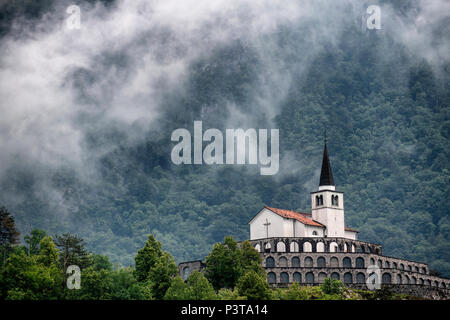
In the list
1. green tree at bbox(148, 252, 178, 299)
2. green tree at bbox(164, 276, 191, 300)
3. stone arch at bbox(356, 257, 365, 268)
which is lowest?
green tree at bbox(164, 276, 191, 300)

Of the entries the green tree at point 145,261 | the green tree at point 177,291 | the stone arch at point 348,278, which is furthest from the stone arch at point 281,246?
the green tree at point 177,291

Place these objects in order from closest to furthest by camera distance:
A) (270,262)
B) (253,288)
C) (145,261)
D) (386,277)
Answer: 1. (253,288)
2. (145,261)
3. (386,277)
4. (270,262)

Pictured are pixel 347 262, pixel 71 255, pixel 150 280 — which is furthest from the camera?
pixel 347 262

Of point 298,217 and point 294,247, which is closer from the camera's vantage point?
point 294,247

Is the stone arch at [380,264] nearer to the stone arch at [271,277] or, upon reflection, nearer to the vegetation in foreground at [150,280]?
the vegetation in foreground at [150,280]

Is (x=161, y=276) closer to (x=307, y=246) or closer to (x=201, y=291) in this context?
(x=201, y=291)

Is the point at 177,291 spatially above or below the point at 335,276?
below

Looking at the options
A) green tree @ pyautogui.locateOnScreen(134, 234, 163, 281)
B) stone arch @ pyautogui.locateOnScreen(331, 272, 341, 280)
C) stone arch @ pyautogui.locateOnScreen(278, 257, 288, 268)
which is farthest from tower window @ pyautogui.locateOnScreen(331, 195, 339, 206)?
green tree @ pyautogui.locateOnScreen(134, 234, 163, 281)

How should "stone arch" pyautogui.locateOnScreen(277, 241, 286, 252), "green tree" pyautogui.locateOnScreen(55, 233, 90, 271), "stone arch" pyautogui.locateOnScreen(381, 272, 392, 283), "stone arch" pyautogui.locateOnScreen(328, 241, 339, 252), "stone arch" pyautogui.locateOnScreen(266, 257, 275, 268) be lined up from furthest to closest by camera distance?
"stone arch" pyautogui.locateOnScreen(328, 241, 339, 252) < "stone arch" pyautogui.locateOnScreen(277, 241, 286, 252) < "stone arch" pyautogui.locateOnScreen(266, 257, 275, 268) < "stone arch" pyautogui.locateOnScreen(381, 272, 392, 283) < "green tree" pyautogui.locateOnScreen(55, 233, 90, 271)

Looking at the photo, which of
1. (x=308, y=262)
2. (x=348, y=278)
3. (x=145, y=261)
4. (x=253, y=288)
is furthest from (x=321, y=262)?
(x=145, y=261)

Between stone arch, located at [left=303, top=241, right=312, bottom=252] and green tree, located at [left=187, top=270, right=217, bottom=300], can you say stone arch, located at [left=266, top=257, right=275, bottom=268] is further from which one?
green tree, located at [left=187, top=270, right=217, bottom=300]

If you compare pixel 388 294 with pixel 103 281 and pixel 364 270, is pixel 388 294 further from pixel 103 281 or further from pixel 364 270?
pixel 103 281

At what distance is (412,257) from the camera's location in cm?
18700
